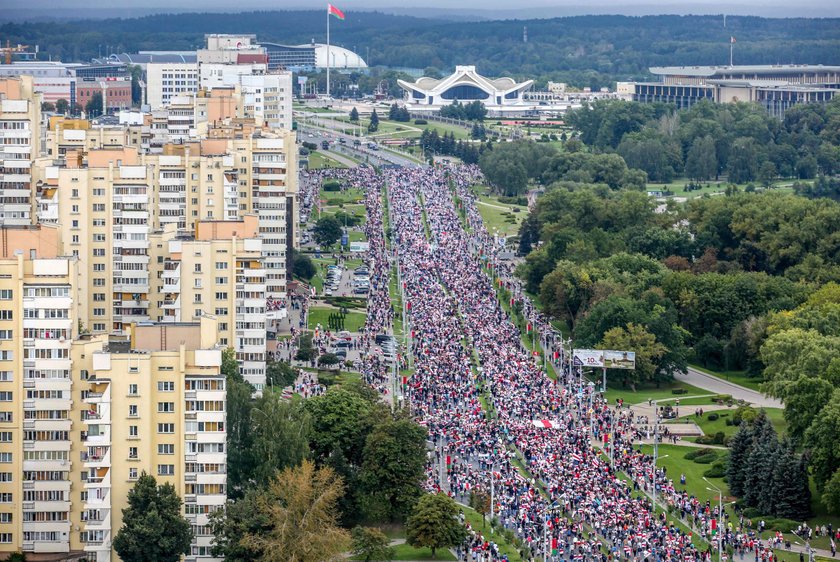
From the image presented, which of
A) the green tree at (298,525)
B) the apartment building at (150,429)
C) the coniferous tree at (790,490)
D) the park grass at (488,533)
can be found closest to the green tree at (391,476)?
the park grass at (488,533)

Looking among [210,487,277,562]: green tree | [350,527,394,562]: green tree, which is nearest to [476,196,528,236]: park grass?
[350,527,394,562]: green tree

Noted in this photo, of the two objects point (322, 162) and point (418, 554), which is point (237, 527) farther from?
point (322, 162)

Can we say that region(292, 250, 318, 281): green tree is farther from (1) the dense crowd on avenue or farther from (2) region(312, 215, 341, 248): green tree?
(2) region(312, 215, 341, 248): green tree

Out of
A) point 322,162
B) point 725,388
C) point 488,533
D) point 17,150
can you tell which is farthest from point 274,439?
point 322,162

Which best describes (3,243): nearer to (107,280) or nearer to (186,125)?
(107,280)

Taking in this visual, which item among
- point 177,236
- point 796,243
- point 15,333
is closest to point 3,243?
point 15,333
